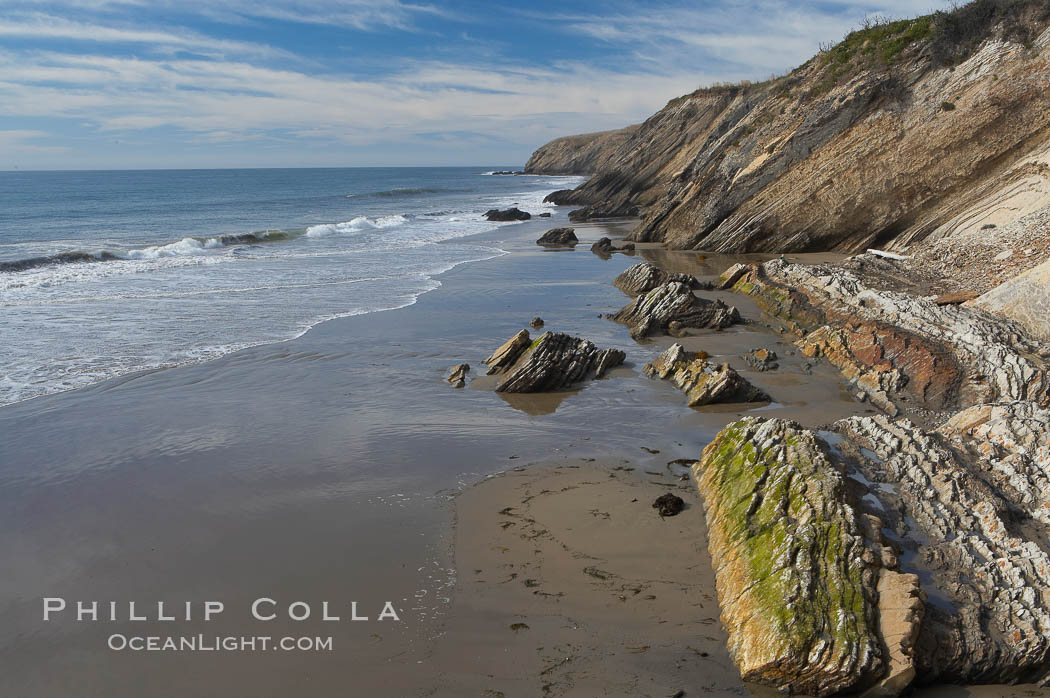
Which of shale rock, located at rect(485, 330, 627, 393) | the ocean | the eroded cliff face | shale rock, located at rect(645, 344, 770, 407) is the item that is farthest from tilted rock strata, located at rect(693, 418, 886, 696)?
the eroded cliff face

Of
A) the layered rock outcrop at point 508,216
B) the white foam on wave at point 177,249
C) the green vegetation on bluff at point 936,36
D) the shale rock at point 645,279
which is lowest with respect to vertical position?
the white foam on wave at point 177,249

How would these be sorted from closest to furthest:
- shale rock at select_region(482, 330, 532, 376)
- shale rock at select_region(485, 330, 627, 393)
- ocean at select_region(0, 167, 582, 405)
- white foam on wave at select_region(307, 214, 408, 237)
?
1. shale rock at select_region(485, 330, 627, 393)
2. shale rock at select_region(482, 330, 532, 376)
3. ocean at select_region(0, 167, 582, 405)
4. white foam on wave at select_region(307, 214, 408, 237)

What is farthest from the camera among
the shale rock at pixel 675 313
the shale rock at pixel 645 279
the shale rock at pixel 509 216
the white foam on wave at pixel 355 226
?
the shale rock at pixel 509 216

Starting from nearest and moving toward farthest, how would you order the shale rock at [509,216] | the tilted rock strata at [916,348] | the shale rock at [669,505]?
the shale rock at [669,505] → the tilted rock strata at [916,348] → the shale rock at [509,216]

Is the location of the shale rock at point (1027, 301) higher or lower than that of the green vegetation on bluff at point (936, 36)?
lower

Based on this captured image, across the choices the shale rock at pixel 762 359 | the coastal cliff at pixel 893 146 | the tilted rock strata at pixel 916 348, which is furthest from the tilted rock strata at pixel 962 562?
the coastal cliff at pixel 893 146

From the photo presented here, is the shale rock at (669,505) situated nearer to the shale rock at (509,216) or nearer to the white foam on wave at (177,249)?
the white foam on wave at (177,249)

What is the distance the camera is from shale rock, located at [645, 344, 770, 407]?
399 inches

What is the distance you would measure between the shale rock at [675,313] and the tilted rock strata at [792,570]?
738 centimetres

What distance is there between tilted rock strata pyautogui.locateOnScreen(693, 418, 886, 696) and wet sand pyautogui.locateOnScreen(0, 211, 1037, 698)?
0.28 m

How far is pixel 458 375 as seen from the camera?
11672mm

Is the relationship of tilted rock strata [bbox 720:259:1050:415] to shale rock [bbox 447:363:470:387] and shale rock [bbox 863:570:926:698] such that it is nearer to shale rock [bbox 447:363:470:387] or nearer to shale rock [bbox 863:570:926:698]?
shale rock [bbox 863:570:926:698]

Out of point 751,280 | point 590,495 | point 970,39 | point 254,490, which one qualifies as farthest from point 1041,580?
point 970,39

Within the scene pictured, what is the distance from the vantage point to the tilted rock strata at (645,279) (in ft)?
58.7
